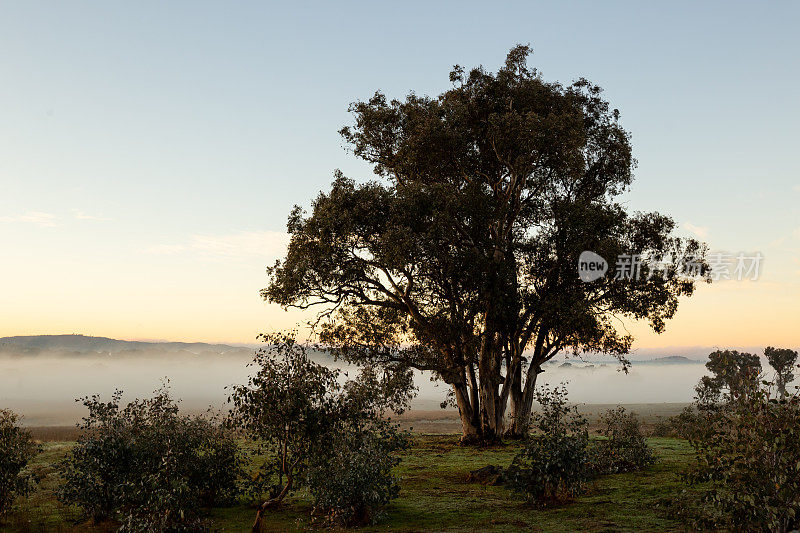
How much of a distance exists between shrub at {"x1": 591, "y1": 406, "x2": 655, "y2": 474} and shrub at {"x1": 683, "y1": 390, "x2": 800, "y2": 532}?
11580mm

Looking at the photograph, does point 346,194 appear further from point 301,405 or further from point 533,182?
point 301,405

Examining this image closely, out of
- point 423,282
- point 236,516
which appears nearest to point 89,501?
point 236,516

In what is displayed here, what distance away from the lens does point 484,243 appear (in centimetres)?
3434

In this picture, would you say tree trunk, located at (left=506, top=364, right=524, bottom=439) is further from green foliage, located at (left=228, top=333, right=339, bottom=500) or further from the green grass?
green foliage, located at (left=228, top=333, right=339, bottom=500)

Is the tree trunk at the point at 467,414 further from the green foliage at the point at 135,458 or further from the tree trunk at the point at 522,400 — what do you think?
the green foliage at the point at 135,458

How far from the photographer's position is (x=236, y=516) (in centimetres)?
1961

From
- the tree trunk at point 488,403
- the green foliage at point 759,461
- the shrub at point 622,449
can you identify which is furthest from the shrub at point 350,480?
the tree trunk at point 488,403

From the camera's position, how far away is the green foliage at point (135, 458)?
1705cm

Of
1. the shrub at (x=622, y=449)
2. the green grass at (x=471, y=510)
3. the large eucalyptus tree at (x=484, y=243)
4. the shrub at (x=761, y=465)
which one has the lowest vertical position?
the green grass at (x=471, y=510)

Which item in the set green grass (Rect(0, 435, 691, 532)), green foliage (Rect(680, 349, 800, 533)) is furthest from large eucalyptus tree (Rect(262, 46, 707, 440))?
green foliage (Rect(680, 349, 800, 533))

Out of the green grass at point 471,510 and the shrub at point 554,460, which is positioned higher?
the shrub at point 554,460

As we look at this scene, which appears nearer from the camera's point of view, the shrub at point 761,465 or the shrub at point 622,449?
the shrub at point 761,465

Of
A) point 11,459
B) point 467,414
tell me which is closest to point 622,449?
point 467,414

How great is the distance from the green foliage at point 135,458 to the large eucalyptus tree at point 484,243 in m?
14.0
